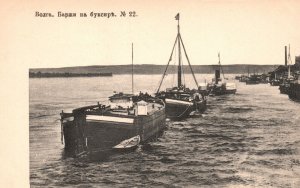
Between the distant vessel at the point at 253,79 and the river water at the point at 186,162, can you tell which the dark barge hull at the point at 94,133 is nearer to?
the river water at the point at 186,162

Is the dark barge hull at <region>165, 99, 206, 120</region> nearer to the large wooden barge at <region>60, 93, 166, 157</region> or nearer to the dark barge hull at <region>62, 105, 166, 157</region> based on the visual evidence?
the large wooden barge at <region>60, 93, 166, 157</region>

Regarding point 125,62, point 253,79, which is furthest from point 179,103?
point 253,79

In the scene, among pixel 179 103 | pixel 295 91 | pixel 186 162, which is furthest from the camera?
pixel 179 103

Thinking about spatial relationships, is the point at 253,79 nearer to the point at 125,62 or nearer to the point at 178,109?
the point at 178,109

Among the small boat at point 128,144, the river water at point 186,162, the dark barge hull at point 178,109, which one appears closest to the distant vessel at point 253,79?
the dark barge hull at point 178,109

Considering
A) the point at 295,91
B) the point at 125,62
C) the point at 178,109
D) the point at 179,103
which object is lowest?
the point at 178,109

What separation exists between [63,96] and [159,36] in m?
8.02

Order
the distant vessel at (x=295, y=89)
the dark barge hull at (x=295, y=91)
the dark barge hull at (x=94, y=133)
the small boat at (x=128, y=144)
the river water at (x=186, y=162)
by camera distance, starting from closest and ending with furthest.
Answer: the river water at (x=186, y=162) → the dark barge hull at (x=94, y=133) → the small boat at (x=128, y=144) → the distant vessel at (x=295, y=89) → the dark barge hull at (x=295, y=91)

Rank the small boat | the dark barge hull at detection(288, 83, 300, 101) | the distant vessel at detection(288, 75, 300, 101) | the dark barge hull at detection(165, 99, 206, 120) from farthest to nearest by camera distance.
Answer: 1. the dark barge hull at detection(165, 99, 206, 120)
2. the dark barge hull at detection(288, 83, 300, 101)
3. the distant vessel at detection(288, 75, 300, 101)
4. the small boat

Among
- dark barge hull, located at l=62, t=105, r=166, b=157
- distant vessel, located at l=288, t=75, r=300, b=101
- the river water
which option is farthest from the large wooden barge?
distant vessel, located at l=288, t=75, r=300, b=101

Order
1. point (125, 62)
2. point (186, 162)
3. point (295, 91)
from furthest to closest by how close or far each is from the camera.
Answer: point (295, 91) → point (186, 162) → point (125, 62)

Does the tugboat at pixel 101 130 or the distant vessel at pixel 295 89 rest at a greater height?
the distant vessel at pixel 295 89

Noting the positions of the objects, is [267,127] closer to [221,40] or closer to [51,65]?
[221,40]

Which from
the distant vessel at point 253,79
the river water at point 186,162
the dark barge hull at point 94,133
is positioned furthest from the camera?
the distant vessel at point 253,79
